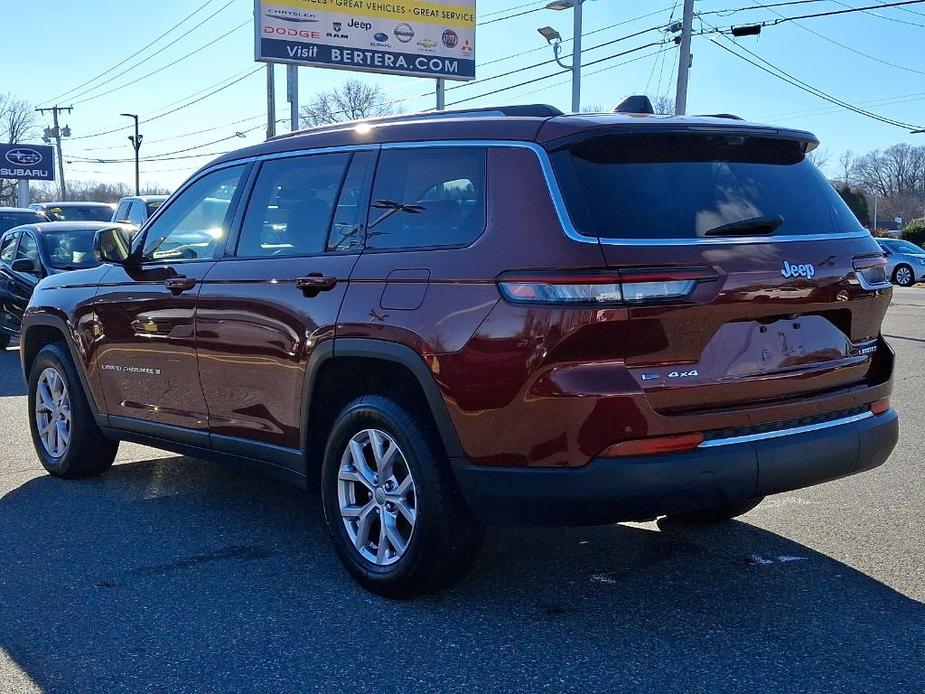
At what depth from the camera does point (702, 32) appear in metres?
31.2

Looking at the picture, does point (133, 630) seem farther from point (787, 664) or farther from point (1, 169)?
point (1, 169)

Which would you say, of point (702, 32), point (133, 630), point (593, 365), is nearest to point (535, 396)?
point (593, 365)

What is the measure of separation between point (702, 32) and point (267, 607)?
30.1 m

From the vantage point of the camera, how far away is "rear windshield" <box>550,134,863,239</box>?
3.71m

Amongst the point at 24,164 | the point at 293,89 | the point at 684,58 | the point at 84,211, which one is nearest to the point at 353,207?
the point at 84,211

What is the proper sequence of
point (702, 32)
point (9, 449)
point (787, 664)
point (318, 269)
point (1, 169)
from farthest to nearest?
point (1, 169) → point (702, 32) → point (9, 449) → point (318, 269) → point (787, 664)

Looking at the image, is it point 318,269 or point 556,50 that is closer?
point 318,269

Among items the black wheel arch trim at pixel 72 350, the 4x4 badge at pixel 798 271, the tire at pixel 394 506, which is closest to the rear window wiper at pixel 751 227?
the 4x4 badge at pixel 798 271

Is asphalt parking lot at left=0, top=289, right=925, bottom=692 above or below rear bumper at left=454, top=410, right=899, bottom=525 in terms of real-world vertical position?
below

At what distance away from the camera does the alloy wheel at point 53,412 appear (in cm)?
639

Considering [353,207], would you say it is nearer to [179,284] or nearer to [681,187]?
[179,284]

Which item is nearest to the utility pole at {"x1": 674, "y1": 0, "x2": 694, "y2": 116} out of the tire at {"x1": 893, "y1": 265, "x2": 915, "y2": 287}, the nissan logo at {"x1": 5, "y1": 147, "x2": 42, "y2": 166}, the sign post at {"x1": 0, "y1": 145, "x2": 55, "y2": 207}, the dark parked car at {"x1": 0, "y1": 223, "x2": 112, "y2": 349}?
the tire at {"x1": 893, "y1": 265, "x2": 915, "y2": 287}

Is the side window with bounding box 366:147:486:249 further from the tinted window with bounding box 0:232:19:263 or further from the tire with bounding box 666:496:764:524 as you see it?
the tinted window with bounding box 0:232:19:263

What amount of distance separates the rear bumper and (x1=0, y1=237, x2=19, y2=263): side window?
11.9m
